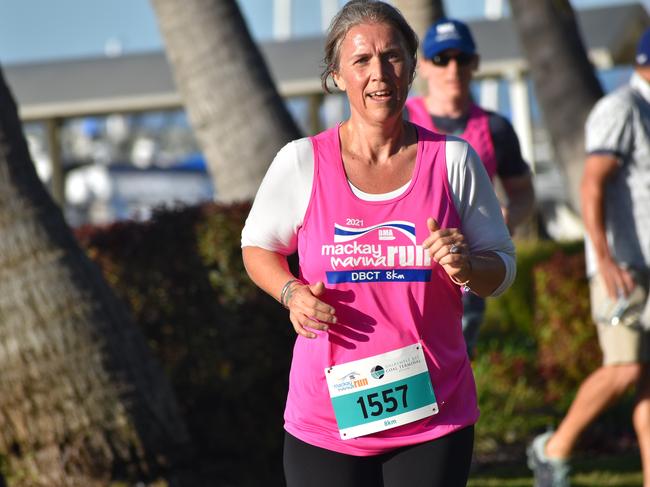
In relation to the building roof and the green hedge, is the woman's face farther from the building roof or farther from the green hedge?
the building roof

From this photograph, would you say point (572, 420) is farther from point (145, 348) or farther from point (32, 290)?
point (32, 290)

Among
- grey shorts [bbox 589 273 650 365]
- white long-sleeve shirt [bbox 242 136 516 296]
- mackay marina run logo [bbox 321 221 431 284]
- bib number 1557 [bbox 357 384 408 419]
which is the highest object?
white long-sleeve shirt [bbox 242 136 516 296]

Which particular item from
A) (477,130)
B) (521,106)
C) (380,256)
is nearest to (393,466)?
(380,256)

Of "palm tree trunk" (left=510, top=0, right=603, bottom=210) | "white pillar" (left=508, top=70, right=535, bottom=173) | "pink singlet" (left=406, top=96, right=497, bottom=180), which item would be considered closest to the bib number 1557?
Answer: "pink singlet" (left=406, top=96, right=497, bottom=180)

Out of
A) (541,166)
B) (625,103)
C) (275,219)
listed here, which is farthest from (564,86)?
(541,166)

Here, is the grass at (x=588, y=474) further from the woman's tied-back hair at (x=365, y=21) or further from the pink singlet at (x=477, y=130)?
the woman's tied-back hair at (x=365, y=21)

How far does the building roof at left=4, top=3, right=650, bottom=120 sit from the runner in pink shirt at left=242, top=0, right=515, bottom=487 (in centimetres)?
1549

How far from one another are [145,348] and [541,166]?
23.8 meters

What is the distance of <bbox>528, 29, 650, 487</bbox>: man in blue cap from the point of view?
5562 mm

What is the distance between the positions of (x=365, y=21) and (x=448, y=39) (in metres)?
1.91

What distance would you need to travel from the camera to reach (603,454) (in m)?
7.45

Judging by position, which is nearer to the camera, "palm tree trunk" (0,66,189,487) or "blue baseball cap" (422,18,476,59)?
"blue baseball cap" (422,18,476,59)

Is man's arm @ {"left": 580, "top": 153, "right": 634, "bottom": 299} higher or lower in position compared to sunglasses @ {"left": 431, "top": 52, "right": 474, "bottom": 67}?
lower

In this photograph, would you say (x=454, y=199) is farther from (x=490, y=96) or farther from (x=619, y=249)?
(x=490, y=96)
